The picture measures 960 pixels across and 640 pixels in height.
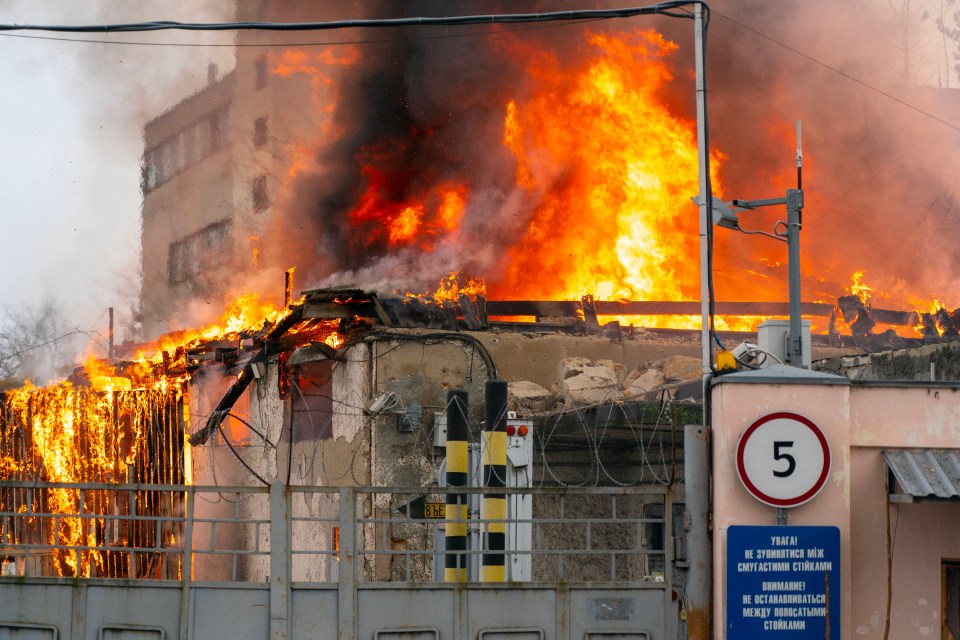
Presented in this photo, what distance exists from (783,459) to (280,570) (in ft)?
14.0

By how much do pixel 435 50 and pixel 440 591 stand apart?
77.7 feet

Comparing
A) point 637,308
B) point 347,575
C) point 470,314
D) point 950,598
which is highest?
point 637,308

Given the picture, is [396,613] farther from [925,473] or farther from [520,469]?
[520,469]

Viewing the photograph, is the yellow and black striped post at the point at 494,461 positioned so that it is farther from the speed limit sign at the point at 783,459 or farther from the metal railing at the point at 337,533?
the speed limit sign at the point at 783,459

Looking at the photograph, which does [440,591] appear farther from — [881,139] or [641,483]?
[881,139]

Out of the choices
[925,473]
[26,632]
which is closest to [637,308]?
[925,473]

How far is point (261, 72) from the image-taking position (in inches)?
1758

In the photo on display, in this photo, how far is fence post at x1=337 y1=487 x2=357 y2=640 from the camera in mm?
10516

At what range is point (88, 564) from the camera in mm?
27656

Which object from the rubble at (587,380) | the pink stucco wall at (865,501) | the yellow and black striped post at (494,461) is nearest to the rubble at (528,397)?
the rubble at (587,380)

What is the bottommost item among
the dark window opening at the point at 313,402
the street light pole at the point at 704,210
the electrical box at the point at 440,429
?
the electrical box at the point at 440,429

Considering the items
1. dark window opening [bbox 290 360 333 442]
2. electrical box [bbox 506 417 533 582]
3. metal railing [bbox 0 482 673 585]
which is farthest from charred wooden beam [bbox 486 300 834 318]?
electrical box [bbox 506 417 533 582]

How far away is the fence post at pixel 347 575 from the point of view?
10.5 metres

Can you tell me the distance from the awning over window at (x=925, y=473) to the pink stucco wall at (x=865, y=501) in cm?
9
